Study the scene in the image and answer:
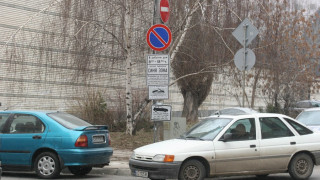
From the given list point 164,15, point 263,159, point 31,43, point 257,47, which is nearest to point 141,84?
point 257,47

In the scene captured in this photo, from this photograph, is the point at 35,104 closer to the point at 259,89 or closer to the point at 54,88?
the point at 54,88

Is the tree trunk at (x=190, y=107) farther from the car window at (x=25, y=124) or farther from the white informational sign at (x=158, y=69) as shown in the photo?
the car window at (x=25, y=124)

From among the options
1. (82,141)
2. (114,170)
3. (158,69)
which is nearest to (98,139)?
(82,141)

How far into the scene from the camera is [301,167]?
34.4 feet

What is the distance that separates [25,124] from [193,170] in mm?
3966

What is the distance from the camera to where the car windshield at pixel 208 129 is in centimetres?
1026

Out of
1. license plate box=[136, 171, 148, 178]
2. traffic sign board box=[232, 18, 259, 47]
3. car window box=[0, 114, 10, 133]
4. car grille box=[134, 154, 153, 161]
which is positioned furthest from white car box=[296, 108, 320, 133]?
car window box=[0, 114, 10, 133]

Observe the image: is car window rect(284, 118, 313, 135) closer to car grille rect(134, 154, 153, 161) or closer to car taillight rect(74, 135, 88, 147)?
car grille rect(134, 154, 153, 161)

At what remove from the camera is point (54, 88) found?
918 inches

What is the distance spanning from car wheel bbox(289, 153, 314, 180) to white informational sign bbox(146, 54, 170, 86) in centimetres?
368

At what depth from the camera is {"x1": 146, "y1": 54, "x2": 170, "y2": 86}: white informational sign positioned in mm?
12539

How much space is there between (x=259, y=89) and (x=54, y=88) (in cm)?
946

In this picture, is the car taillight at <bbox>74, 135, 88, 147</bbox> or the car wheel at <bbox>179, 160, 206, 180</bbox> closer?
the car wheel at <bbox>179, 160, 206, 180</bbox>

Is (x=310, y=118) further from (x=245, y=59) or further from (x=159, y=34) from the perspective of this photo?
(x=159, y=34)
